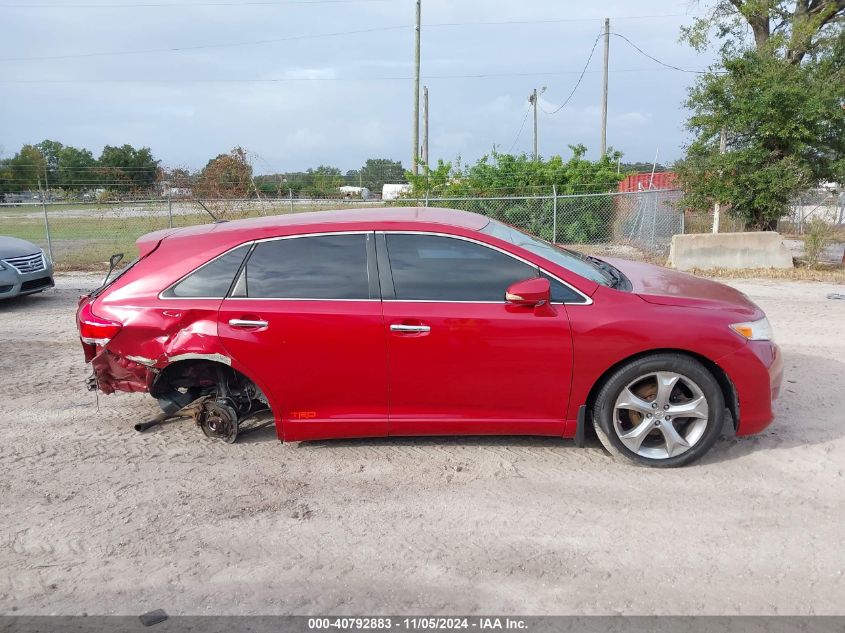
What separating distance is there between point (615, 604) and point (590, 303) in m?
1.79

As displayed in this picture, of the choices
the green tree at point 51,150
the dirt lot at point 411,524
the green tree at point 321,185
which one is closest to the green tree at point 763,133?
the dirt lot at point 411,524

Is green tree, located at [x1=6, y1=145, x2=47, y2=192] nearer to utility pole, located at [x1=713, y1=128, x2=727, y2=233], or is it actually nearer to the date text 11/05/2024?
utility pole, located at [x1=713, y1=128, x2=727, y2=233]

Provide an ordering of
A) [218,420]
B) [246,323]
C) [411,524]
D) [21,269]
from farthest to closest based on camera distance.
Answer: [21,269] → [218,420] → [246,323] → [411,524]

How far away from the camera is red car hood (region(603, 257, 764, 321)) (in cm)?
420

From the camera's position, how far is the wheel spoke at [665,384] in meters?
4.08

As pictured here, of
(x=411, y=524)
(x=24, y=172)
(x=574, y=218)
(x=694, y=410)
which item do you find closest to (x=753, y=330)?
(x=694, y=410)

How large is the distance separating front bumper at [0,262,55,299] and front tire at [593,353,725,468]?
8762mm

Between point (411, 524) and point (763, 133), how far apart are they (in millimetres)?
11653

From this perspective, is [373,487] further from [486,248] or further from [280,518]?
[486,248]

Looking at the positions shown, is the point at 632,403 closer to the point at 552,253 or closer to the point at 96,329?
the point at 552,253

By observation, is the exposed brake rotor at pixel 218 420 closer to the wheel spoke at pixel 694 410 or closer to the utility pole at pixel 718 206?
the wheel spoke at pixel 694 410

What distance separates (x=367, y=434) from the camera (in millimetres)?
4375

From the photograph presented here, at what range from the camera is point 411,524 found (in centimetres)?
364

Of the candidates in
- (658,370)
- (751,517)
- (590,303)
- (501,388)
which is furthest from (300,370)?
(751,517)
